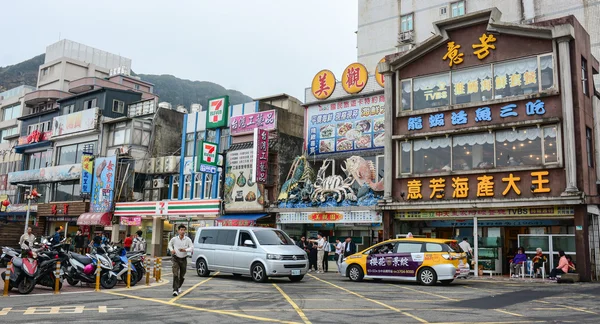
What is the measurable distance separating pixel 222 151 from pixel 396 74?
1368 cm

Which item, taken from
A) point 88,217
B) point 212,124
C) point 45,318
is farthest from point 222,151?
point 45,318

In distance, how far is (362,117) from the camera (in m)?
28.3

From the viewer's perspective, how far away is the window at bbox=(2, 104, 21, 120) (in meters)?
57.0

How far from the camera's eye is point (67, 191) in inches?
1734

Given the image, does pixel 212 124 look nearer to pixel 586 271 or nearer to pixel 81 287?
pixel 81 287

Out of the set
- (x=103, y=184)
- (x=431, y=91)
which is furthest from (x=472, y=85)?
(x=103, y=184)

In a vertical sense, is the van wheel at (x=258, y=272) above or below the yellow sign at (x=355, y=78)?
below

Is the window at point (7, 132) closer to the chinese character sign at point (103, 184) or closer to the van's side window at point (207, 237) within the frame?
the chinese character sign at point (103, 184)

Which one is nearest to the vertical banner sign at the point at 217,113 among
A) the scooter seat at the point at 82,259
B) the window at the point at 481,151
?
the window at the point at 481,151

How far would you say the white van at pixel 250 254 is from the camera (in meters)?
17.0

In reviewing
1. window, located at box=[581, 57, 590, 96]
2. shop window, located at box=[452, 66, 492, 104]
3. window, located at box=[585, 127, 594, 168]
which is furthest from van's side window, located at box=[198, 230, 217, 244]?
window, located at box=[581, 57, 590, 96]

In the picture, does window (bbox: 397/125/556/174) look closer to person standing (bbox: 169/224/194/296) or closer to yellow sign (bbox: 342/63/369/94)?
yellow sign (bbox: 342/63/369/94)

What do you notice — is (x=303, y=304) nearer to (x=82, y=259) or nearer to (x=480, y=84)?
(x=82, y=259)

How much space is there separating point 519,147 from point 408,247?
7682mm
